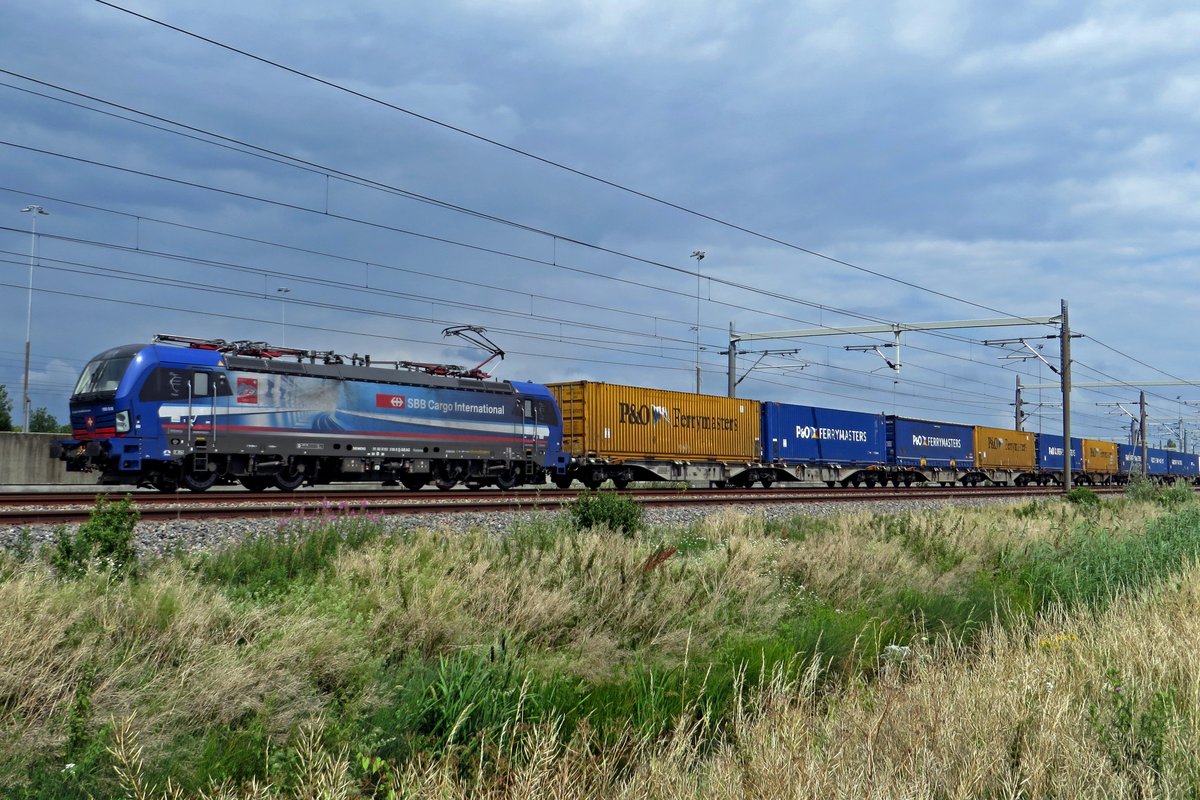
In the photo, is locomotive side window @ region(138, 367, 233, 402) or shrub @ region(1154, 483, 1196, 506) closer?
locomotive side window @ region(138, 367, 233, 402)

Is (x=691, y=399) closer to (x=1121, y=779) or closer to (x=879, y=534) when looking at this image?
(x=879, y=534)

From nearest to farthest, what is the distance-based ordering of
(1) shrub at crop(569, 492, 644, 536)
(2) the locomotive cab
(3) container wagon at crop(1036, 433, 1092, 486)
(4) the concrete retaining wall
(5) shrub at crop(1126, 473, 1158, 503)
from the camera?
(1) shrub at crop(569, 492, 644, 536)
(2) the locomotive cab
(4) the concrete retaining wall
(5) shrub at crop(1126, 473, 1158, 503)
(3) container wagon at crop(1036, 433, 1092, 486)

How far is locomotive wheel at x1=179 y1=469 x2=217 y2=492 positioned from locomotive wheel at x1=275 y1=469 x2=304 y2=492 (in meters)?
1.66

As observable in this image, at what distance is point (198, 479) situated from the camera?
19.5 meters

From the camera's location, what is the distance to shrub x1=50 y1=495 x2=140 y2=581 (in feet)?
23.6

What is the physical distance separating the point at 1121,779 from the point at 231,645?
4.92 m

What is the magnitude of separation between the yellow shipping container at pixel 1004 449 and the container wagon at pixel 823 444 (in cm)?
917

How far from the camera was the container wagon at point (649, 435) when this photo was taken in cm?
2944

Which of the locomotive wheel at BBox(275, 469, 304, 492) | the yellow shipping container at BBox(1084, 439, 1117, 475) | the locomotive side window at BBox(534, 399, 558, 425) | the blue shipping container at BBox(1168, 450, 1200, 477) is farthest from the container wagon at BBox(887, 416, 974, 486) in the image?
the blue shipping container at BBox(1168, 450, 1200, 477)

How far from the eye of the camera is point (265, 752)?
180 inches

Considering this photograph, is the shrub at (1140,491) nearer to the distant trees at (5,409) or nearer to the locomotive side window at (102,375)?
the locomotive side window at (102,375)

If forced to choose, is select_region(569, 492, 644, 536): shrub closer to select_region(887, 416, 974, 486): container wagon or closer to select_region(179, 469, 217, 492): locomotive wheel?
select_region(179, 469, 217, 492): locomotive wheel

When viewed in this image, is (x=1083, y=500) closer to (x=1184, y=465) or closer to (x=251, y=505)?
(x=251, y=505)

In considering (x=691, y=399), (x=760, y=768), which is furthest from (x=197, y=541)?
(x=691, y=399)
